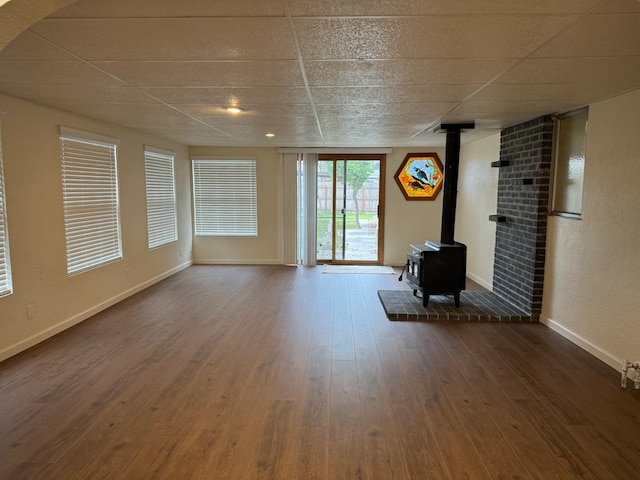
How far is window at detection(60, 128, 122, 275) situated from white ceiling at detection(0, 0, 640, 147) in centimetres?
47

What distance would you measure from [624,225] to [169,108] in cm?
405

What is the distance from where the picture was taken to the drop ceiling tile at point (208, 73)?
2.46 m

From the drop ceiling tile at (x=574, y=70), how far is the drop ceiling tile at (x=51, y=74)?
2748mm

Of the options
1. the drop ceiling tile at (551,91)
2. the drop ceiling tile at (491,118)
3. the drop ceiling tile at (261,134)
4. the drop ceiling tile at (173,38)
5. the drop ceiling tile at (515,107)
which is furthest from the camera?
the drop ceiling tile at (261,134)

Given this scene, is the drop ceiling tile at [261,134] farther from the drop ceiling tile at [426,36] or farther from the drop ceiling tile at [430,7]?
the drop ceiling tile at [430,7]

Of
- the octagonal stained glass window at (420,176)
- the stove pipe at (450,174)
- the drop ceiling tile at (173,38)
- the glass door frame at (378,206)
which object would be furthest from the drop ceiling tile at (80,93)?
the octagonal stained glass window at (420,176)

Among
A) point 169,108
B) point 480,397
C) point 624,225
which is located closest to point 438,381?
point 480,397

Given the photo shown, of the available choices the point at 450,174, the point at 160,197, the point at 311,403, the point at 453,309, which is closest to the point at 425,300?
the point at 453,309

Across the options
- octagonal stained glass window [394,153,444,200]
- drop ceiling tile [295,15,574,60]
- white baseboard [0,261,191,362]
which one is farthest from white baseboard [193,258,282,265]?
drop ceiling tile [295,15,574,60]

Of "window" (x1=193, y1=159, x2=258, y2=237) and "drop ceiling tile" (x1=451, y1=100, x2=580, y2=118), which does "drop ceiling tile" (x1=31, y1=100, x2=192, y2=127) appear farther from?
"drop ceiling tile" (x1=451, y1=100, x2=580, y2=118)

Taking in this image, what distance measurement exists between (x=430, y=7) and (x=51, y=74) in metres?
2.47

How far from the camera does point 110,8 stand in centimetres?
171

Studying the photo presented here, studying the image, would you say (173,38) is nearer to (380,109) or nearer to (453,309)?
(380,109)

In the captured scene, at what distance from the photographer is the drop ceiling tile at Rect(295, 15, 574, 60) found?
1.84 meters
